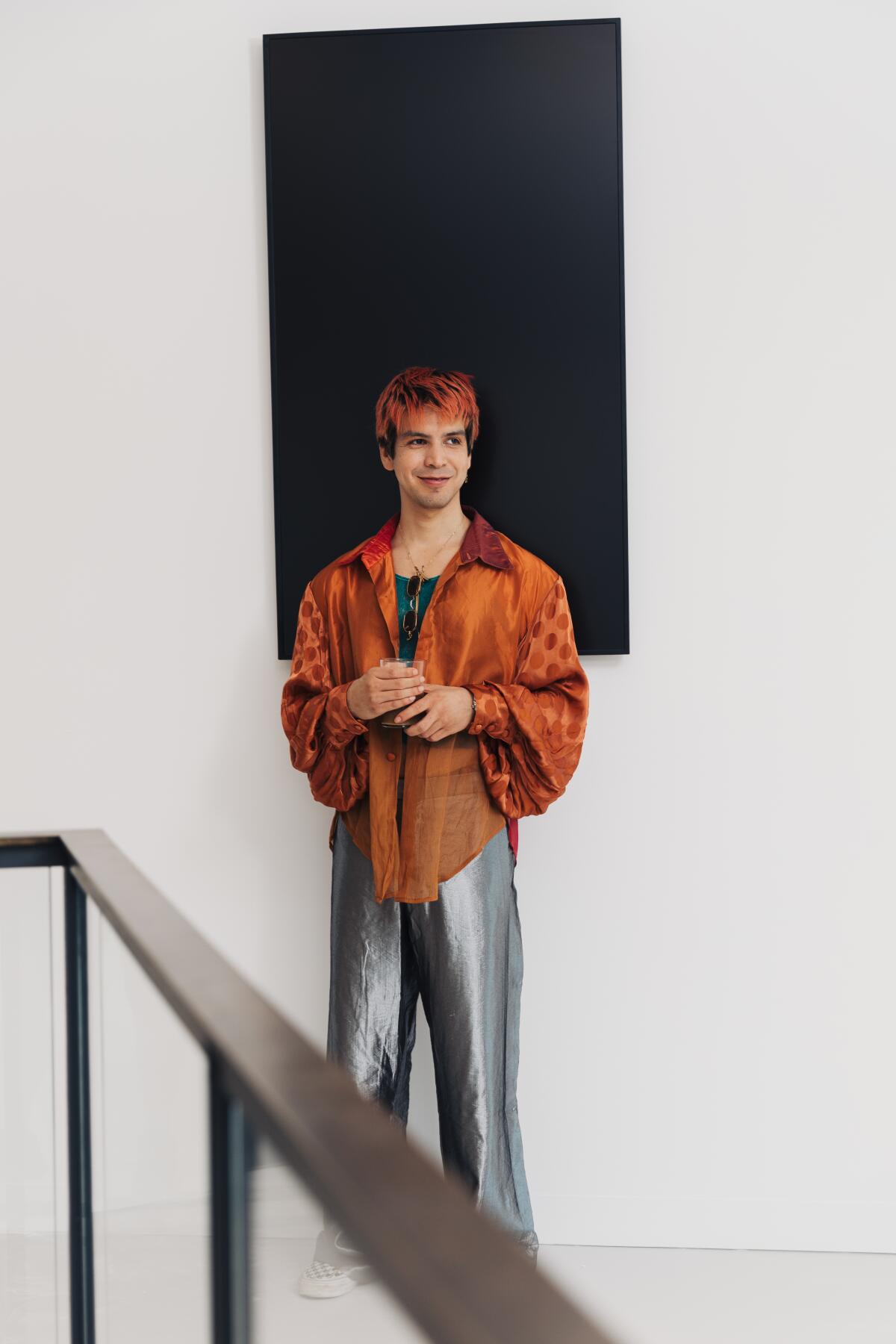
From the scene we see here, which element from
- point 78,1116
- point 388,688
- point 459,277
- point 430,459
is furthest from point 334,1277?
point 459,277

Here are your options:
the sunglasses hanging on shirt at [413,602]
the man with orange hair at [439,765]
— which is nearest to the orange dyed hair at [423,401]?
the man with orange hair at [439,765]

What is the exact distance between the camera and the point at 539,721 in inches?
94.0

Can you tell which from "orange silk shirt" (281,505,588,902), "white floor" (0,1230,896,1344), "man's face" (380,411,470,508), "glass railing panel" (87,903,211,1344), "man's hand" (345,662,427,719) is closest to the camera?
"white floor" (0,1230,896,1344)

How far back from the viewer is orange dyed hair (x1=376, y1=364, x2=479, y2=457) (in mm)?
2537

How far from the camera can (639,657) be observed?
273 cm

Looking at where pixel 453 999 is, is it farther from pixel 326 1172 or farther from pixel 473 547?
pixel 326 1172

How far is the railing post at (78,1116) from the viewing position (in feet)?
4.69

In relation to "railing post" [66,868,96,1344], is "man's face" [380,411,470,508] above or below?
above

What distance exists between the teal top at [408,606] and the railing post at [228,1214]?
172cm

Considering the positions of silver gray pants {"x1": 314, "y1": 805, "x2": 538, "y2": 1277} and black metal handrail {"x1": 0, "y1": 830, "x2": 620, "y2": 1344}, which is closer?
black metal handrail {"x1": 0, "y1": 830, "x2": 620, "y2": 1344}

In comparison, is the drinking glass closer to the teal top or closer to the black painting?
the teal top

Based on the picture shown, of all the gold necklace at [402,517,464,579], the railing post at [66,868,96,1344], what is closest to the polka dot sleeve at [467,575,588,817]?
the gold necklace at [402,517,464,579]

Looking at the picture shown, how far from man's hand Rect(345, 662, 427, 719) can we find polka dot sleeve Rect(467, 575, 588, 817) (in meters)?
0.15

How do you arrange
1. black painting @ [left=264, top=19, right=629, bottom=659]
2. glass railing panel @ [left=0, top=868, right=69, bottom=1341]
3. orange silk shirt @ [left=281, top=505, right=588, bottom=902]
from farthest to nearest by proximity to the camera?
1. black painting @ [left=264, top=19, right=629, bottom=659]
2. orange silk shirt @ [left=281, top=505, right=588, bottom=902]
3. glass railing panel @ [left=0, top=868, right=69, bottom=1341]
